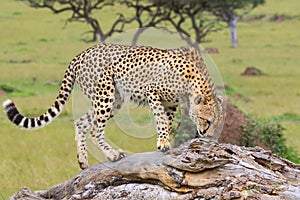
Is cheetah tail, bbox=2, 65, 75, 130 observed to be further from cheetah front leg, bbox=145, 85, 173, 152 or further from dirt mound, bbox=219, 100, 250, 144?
dirt mound, bbox=219, 100, 250, 144

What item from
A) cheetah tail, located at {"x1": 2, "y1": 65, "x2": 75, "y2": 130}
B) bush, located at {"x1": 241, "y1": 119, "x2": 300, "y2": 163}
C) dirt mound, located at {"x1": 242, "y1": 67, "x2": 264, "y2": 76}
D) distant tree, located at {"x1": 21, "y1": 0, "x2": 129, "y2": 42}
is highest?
cheetah tail, located at {"x1": 2, "y1": 65, "x2": 75, "y2": 130}

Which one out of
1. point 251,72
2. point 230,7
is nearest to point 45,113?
point 251,72

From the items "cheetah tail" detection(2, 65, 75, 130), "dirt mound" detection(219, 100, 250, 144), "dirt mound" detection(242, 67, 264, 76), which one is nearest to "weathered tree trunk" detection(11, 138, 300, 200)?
"cheetah tail" detection(2, 65, 75, 130)

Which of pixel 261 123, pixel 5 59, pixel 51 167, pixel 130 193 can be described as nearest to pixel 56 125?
pixel 51 167

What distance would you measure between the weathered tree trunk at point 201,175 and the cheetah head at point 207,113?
0.11 meters

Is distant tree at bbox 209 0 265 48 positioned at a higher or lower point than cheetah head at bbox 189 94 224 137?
lower

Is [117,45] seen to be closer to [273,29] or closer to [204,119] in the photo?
[204,119]

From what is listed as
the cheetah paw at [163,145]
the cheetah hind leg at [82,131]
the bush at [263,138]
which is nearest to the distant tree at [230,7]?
the bush at [263,138]

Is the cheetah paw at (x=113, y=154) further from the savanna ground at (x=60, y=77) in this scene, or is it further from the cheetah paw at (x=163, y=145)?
the savanna ground at (x=60, y=77)

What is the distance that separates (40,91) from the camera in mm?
26953

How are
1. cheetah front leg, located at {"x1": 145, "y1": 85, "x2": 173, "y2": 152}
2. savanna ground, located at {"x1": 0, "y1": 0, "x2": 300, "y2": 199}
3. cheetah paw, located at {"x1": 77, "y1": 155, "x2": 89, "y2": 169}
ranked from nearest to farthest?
cheetah front leg, located at {"x1": 145, "y1": 85, "x2": 173, "y2": 152}, cheetah paw, located at {"x1": 77, "y1": 155, "x2": 89, "y2": 169}, savanna ground, located at {"x1": 0, "y1": 0, "x2": 300, "y2": 199}

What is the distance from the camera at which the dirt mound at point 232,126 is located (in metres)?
12.5

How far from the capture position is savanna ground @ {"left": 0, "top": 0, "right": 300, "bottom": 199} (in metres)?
14.2

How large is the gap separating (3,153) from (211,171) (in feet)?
33.3
